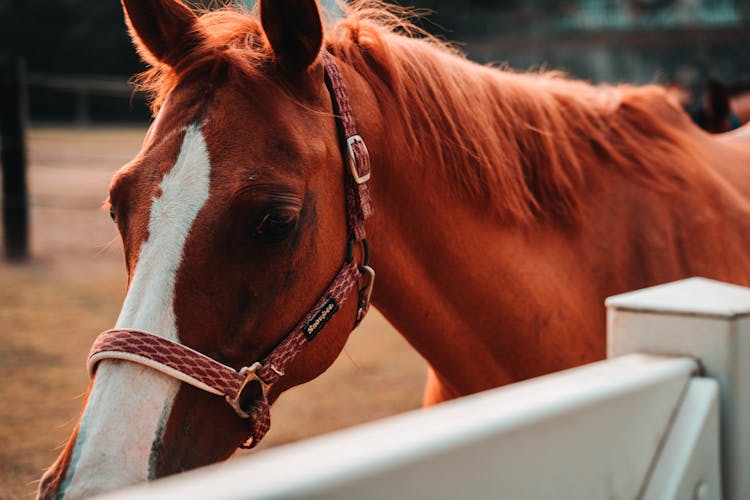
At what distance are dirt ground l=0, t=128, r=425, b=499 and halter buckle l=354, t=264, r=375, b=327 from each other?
0.14 metres

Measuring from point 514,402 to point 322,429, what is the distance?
3034 mm

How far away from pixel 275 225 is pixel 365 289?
35 cm

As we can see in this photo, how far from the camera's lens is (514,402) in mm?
673

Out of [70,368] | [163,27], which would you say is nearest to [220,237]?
[163,27]

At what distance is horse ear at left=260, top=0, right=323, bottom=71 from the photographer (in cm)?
144

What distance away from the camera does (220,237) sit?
1305mm

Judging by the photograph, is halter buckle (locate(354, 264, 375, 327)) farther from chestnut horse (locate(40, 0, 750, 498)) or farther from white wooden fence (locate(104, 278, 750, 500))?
white wooden fence (locate(104, 278, 750, 500))

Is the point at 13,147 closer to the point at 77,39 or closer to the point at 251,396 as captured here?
the point at 251,396

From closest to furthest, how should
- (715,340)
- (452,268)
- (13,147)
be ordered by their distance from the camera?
(715,340)
(452,268)
(13,147)

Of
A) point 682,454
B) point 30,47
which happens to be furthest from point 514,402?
point 30,47

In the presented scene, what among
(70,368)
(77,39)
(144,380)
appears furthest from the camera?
(77,39)

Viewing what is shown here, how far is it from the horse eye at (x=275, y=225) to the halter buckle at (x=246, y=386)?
264 millimetres

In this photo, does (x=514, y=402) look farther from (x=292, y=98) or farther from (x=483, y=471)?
(x=292, y=98)

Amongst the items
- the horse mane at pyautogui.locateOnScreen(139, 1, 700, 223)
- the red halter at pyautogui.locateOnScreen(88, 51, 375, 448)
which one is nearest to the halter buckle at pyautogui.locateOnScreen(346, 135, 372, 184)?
the red halter at pyautogui.locateOnScreen(88, 51, 375, 448)
